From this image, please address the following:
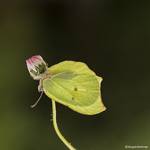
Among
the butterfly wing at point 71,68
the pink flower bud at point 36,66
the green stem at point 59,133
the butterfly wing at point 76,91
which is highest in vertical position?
the pink flower bud at point 36,66

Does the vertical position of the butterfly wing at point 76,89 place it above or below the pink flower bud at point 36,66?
below

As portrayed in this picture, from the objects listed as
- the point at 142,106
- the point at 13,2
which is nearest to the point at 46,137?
the point at 142,106

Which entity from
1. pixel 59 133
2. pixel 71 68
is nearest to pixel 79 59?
pixel 71 68

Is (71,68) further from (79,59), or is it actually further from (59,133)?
(59,133)

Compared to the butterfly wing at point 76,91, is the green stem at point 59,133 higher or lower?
lower

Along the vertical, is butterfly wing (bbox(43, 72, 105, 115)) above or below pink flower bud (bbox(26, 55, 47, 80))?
below
